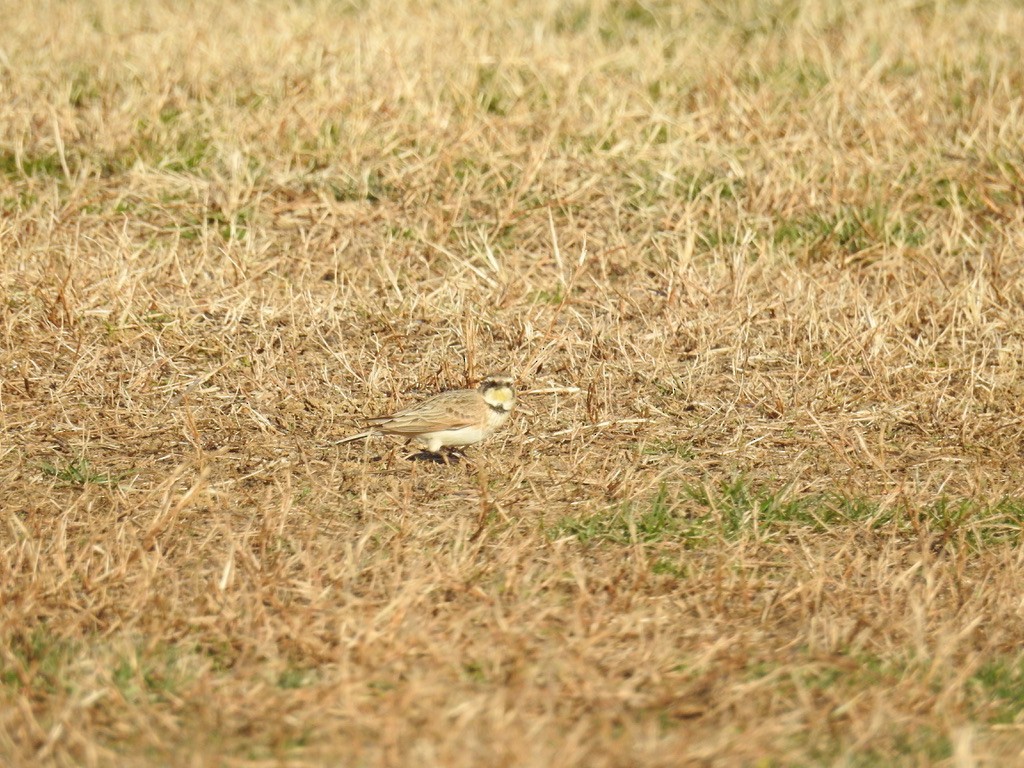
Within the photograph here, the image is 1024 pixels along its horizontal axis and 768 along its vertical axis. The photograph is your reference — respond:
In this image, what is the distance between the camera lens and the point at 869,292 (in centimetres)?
781

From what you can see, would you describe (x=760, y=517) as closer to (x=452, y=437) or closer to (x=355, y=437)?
(x=452, y=437)

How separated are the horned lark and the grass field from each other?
169 mm

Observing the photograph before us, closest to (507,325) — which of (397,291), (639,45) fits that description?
(397,291)

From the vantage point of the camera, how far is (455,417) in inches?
239

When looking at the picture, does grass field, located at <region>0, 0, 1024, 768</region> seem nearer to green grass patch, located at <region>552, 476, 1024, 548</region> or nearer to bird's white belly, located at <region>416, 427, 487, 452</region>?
green grass patch, located at <region>552, 476, 1024, 548</region>

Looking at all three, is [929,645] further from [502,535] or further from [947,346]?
[947,346]

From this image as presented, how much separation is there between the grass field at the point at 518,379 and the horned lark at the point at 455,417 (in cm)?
17

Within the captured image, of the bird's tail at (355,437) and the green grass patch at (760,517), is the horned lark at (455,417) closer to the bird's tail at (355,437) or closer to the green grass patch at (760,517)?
the bird's tail at (355,437)

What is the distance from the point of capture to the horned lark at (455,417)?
6.10 meters

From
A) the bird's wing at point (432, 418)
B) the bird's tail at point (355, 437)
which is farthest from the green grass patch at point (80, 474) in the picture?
the bird's wing at point (432, 418)

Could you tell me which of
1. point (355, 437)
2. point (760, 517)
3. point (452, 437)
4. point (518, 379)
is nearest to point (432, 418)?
point (452, 437)

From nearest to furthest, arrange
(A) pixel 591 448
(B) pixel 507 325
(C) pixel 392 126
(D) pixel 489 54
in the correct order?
(A) pixel 591 448
(B) pixel 507 325
(C) pixel 392 126
(D) pixel 489 54

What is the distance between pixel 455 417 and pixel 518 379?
0.86m

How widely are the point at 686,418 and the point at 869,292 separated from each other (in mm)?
1665
